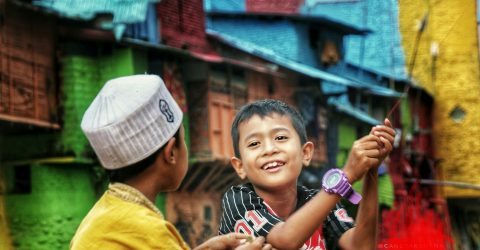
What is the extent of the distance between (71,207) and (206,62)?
4.23 m

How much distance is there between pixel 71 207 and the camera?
14.7 m

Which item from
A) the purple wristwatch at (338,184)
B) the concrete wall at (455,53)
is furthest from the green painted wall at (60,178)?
the purple wristwatch at (338,184)

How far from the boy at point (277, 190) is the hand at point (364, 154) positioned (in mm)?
99

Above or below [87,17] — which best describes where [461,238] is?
below

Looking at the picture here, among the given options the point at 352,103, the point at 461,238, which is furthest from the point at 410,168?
the point at 461,238

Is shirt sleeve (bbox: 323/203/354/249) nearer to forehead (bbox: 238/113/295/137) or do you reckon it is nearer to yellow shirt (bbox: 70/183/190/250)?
forehead (bbox: 238/113/295/137)

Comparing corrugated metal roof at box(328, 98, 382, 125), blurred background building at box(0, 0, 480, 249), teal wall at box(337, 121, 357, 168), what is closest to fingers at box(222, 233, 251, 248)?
blurred background building at box(0, 0, 480, 249)

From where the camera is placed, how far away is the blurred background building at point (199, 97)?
13.6 metres

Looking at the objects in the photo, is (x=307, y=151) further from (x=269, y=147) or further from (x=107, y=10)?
(x=107, y=10)

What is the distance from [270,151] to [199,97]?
47.6 feet

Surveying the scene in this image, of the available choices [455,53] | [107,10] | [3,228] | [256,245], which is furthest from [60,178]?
[256,245]

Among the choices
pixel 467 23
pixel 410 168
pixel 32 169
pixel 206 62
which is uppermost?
pixel 467 23

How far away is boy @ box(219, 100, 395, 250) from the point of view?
2.84m

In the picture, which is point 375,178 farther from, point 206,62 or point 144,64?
point 206,62
